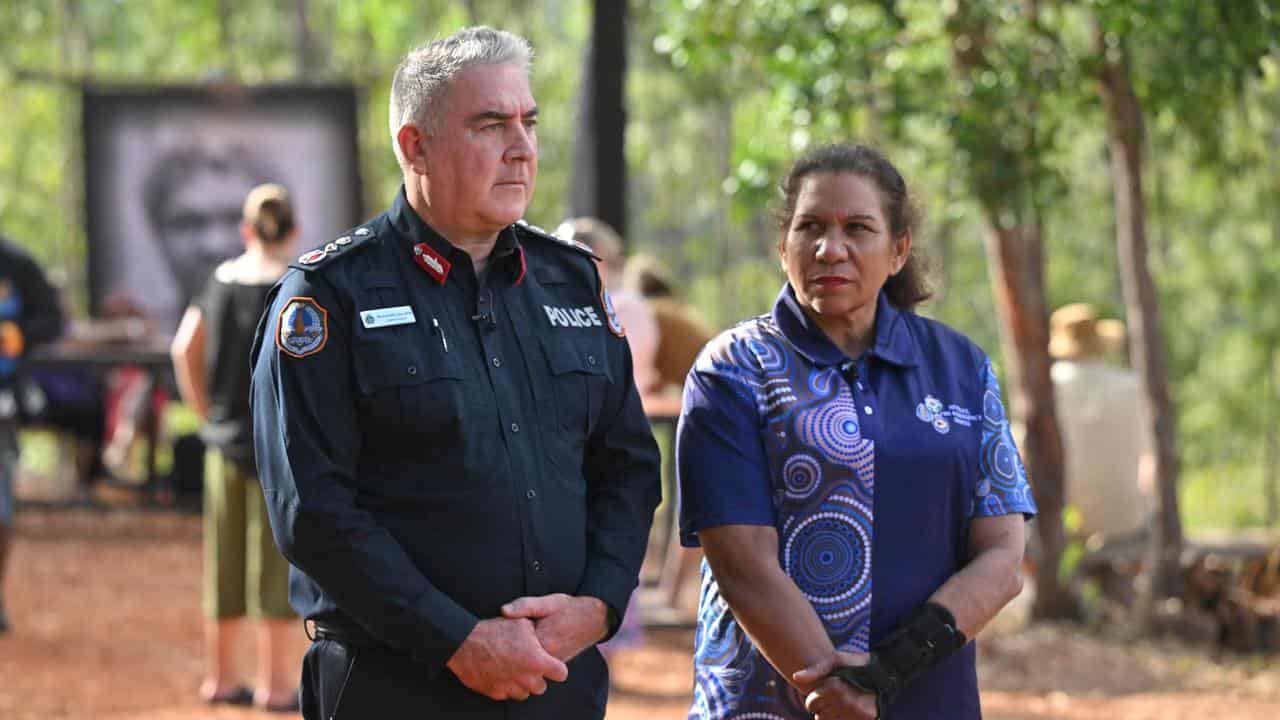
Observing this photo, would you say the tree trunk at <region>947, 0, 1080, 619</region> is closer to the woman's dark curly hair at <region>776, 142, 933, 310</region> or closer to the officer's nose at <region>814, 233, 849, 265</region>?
the woman's dark curly hair at <region>776, 142, 933, 310</region>

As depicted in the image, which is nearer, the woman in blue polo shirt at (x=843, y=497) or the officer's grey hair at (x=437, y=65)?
the officer's grey hair at (x=437, y=65)

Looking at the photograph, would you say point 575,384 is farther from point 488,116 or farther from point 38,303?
point 38,303

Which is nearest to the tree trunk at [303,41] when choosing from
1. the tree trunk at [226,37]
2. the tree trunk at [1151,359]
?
the tree trunk at [226,37]

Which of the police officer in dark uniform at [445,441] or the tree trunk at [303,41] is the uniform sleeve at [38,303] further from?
the tree trunk at [303,41]

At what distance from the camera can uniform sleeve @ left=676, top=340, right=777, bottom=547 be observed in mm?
3371

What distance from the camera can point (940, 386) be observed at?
11.4ft

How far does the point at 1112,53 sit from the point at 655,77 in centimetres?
2785

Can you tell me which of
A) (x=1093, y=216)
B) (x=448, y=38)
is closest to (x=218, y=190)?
(x=448, y=38)

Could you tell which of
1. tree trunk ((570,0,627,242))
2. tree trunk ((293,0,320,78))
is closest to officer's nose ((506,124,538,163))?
tree trunk ((570,0,627,242))

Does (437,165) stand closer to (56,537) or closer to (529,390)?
(529,390)

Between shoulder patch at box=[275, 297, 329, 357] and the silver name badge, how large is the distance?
Answer: 7 cm

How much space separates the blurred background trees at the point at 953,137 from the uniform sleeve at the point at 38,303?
3245 mm

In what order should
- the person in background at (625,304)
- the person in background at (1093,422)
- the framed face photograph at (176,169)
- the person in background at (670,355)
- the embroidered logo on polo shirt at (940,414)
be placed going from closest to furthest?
the embroidered logo on polo shirt at (940,414) → the person in background at (625,304) → the person in background at (670,355) → the person in background at (1093,422) → the framed face photograph at (176,169)

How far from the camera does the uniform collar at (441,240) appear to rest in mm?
3283
